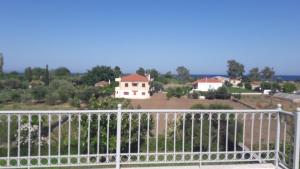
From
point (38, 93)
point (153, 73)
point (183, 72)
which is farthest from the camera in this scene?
point (183, 72)

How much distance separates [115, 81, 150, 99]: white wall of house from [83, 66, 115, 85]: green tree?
13.0m

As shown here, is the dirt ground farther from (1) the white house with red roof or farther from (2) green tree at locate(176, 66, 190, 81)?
(2) green tree at locate(176, 66, 190, 81)

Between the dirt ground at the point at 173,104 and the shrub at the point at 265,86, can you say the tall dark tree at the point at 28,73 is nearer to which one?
the dirt ground at the point at 173,104

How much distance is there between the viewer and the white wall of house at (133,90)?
53938mm

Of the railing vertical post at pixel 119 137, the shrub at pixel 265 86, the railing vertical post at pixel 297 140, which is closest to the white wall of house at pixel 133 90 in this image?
the shrub at pixel 265 86

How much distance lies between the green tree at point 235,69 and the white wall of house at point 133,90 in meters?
40.9

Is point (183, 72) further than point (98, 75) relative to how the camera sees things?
Yes

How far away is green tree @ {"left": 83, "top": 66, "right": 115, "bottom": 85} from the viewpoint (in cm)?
6615

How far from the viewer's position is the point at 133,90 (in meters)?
54.0

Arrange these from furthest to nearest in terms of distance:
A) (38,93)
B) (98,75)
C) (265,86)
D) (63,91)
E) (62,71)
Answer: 1. (62,71)
2. (265,86)
3. (98,75)
4. (63,91)
5. (38,93)

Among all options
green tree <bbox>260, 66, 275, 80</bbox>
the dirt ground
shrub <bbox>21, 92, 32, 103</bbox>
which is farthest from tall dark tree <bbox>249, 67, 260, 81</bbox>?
shrub <bbox>21, 92, 32, 103</bbox>

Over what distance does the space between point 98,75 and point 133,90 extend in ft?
52.0

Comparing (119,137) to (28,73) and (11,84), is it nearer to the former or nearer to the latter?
(11,84)

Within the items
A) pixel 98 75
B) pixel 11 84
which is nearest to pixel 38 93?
pixel 11 84
